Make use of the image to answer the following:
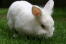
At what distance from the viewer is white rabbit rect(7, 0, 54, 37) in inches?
163

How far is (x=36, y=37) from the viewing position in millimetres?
4336

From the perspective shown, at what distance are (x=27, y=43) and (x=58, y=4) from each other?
317 inches

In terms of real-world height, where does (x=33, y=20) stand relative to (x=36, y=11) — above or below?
below

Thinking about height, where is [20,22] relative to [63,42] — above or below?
above

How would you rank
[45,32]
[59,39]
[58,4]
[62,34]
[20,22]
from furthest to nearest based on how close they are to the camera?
[58,4]
[62,34]
[59,39]
[20,22]
[45,32]

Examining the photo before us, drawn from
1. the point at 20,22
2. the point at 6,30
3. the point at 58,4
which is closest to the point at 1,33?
the point at 6,30

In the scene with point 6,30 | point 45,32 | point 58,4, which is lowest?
point 58,4

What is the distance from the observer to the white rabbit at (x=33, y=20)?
415 cm

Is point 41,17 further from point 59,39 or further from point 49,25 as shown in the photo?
point 59,39

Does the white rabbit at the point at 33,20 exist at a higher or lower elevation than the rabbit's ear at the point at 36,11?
lower

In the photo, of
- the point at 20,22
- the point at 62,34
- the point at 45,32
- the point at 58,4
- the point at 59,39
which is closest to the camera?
the point at 45,32

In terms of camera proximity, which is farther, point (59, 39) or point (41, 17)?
point (59, 39)

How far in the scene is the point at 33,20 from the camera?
14.0 ft

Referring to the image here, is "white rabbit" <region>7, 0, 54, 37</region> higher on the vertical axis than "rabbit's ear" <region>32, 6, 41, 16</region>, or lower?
lower
